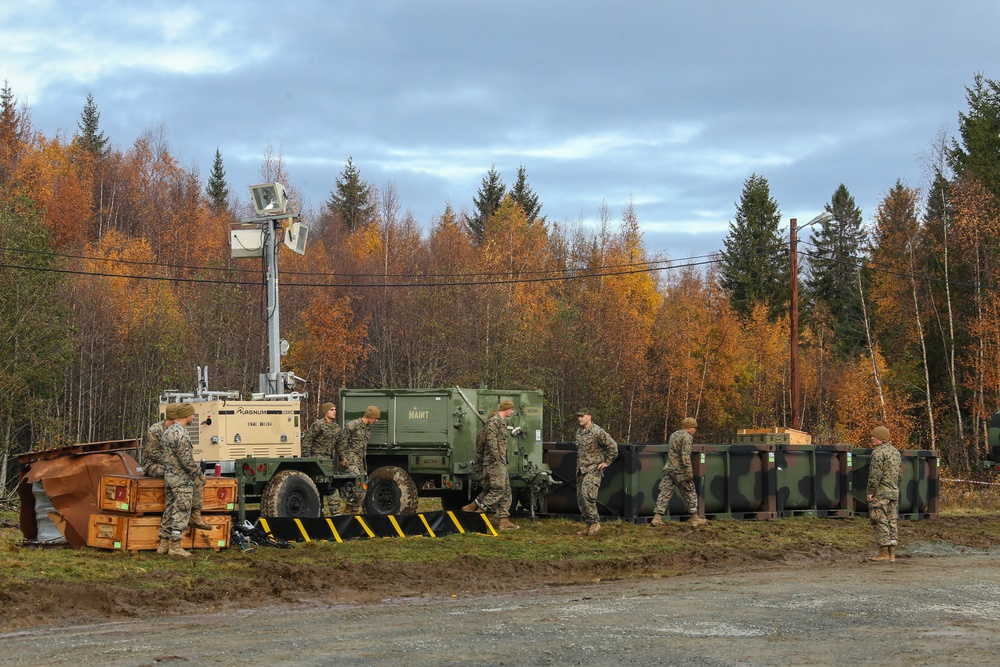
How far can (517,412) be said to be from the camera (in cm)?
2056

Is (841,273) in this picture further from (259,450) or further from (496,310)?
(259,450)

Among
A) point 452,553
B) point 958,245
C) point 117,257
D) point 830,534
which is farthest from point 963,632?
point 117,257

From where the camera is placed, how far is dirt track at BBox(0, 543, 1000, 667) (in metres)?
8.66

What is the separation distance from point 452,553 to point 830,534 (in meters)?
7.05

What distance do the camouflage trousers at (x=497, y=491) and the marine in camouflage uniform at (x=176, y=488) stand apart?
17.4 ft

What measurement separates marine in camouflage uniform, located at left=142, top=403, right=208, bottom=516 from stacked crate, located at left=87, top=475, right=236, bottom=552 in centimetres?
12

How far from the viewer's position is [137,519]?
14172mm

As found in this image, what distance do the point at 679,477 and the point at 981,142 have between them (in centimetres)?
3632

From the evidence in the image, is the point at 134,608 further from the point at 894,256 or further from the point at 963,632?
the point at 894,256

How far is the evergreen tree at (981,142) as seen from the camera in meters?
48.3

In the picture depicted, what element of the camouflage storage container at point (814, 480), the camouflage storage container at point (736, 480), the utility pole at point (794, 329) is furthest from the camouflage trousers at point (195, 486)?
the utility pole at point (794, 329)

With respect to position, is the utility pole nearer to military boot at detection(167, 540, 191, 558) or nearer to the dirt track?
the dirt track

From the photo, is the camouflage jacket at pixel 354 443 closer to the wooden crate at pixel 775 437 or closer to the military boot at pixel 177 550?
the military boot at pixel 177 550

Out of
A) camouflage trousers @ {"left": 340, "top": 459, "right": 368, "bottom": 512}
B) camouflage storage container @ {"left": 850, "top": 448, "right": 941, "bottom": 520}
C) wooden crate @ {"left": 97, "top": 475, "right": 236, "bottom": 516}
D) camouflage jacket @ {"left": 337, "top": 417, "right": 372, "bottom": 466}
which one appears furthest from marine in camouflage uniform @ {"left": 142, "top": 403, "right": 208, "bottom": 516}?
camouflage storage container @ {"left": 850, "top": 448, "right": 941, "bottom": 520}
